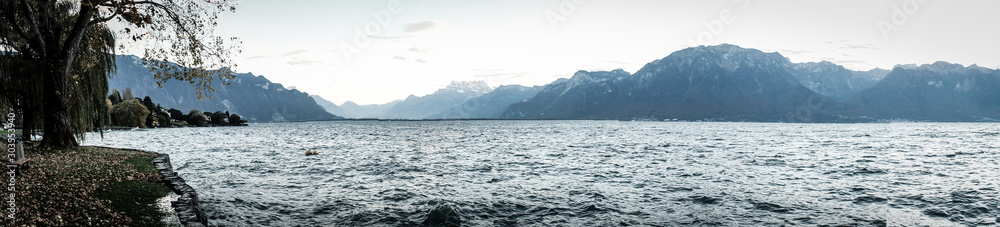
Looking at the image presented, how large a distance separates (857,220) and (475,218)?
57.4ft

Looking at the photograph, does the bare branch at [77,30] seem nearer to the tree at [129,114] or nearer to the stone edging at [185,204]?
the stone edging at [185,204]

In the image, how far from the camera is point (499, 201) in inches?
1025

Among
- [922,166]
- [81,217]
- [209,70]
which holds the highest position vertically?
[209,70]

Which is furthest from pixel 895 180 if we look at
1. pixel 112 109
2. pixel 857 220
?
pixel 112 109

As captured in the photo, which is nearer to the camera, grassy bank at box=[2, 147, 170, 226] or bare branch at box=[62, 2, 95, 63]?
grassy bank at box=[2, 147, 170, 226]

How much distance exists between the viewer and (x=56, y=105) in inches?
1051

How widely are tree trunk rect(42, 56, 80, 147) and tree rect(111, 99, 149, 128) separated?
4943 inches

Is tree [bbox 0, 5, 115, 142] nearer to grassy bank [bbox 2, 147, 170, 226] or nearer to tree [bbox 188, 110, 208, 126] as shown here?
grassy bank [bbox 2, 147, 170, 226]

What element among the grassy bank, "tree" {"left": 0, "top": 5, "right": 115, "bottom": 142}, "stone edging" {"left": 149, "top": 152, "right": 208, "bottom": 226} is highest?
"tree" {"left": 0, "top": 5, "right": 115, "bottom": 142}

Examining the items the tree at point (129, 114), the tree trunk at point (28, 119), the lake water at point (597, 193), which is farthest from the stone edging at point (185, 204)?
the tree at point (129, 114)

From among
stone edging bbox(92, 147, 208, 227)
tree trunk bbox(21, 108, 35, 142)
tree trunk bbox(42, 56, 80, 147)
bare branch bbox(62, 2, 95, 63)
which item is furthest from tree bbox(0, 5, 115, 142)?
stone edging bbox(92, 147, 208, 227)

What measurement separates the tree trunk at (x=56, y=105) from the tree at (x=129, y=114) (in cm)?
12556

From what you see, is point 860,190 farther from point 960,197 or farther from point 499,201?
point 499,201

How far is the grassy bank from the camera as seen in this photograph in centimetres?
1284
